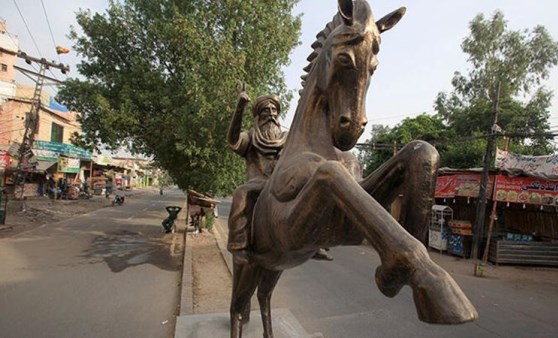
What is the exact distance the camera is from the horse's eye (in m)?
1.45

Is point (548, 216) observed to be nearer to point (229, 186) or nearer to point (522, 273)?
point (522, 273)

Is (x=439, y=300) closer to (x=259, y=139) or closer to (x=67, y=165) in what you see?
(x=259, y=139)

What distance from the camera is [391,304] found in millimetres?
6098

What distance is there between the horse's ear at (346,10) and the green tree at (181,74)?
8129 mm

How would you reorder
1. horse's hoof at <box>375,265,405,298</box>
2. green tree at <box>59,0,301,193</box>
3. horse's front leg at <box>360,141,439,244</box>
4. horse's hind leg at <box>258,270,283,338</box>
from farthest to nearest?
green tree at <box>59,0,301,193</box> → horse's hind leg at <box>258,270,283,338</box> → horse's front leg at <box>360,141,439,244</box> → horse's hoof at <box>375,265,405,298</box>

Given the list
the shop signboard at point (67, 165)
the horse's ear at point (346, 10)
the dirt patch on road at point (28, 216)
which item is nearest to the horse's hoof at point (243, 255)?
the horse's ear at point (346, 10)

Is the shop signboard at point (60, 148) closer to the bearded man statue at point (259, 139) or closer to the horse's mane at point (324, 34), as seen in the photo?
the bearded man statue at point (259, 139)

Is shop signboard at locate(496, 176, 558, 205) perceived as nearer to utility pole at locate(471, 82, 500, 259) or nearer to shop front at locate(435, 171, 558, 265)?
shop front at locate(435, 171, 558, 265)

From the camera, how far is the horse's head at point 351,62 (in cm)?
146

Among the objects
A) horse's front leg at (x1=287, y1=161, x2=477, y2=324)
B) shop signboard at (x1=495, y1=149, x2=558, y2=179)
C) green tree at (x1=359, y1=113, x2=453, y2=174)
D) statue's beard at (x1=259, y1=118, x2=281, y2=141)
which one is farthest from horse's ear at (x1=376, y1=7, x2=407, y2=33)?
green tree at (x1=359, y1=113, x2=453, y2=174)

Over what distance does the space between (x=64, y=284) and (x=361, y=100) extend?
24.2 feet

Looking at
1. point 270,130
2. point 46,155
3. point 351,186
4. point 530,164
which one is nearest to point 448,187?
point 530,164

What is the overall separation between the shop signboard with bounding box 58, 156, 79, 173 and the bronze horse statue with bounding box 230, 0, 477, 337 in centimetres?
2878

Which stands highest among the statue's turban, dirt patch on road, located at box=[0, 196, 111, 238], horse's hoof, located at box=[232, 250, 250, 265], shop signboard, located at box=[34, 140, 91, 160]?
shop signboard, located at box=[34, 140, 91, 160]
